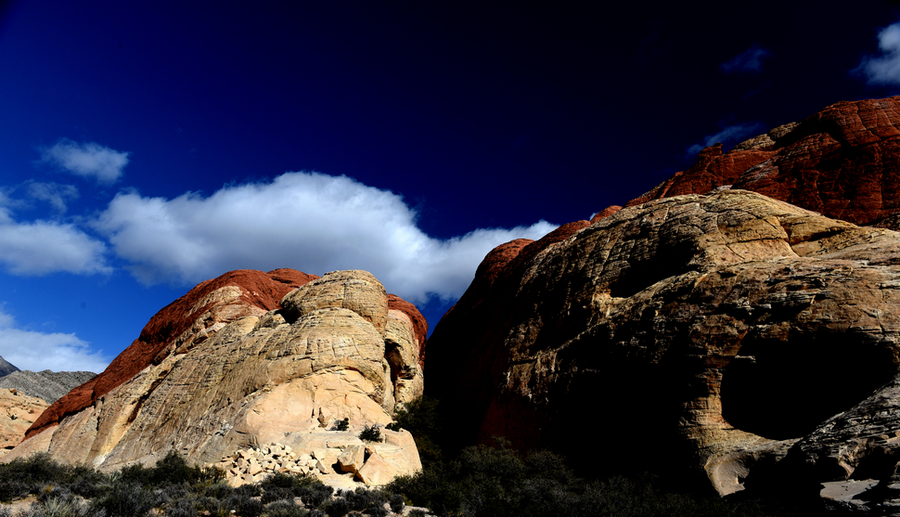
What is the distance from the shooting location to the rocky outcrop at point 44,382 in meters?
56.4

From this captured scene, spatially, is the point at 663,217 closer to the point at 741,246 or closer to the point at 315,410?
the point at 741,246

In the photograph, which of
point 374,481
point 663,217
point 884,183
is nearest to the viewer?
point 374,481

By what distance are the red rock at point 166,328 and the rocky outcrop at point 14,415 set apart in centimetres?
266

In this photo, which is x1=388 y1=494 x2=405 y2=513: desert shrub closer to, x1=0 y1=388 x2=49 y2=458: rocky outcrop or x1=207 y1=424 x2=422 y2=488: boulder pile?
x1=207 y1=424 x2=422 y2=488: boulder pile

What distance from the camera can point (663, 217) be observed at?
24.1m

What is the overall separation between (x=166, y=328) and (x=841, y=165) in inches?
1949

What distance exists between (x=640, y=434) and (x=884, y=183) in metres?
23.4

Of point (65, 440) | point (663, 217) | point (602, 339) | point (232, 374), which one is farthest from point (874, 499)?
point (65, 440)

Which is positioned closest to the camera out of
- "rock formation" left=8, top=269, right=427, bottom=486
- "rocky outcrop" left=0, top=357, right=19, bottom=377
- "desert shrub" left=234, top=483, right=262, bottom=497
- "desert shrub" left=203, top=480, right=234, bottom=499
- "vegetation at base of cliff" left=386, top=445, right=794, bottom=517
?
"vegetation at base of cliff" left=386, top=445, right=794, bottom=517

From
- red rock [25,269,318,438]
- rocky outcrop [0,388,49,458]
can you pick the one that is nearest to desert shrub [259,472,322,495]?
red rock [25,269,318,438]

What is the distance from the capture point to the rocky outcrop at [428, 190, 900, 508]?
497 inches

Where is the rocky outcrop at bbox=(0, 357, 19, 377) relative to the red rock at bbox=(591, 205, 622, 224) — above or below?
above

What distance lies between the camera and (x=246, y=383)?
75.4ft

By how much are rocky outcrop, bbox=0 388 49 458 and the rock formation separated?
179 inches
